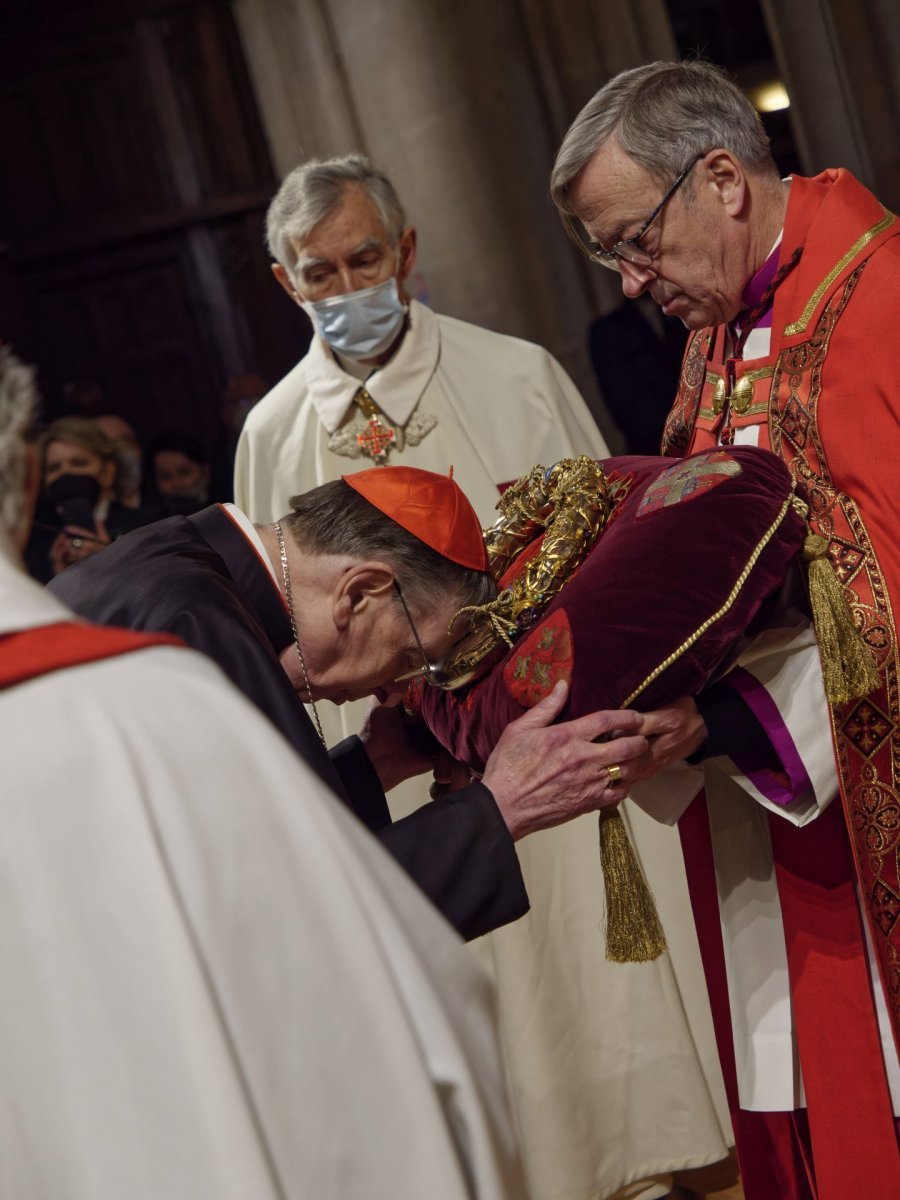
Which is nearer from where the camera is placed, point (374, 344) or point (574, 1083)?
point (574, 1083)

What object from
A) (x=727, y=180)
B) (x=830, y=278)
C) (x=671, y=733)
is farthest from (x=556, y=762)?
(x=727, y=180)

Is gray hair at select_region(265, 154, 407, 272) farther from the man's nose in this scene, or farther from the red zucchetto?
the red zucchetto

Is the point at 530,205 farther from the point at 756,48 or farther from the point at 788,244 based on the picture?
the point at 788,244

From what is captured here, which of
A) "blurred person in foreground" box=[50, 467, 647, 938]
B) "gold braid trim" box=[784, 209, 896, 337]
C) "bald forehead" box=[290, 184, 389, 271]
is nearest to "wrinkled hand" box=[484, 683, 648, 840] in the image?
"blurred person in foreground" box=[50, 467, 647, 938]

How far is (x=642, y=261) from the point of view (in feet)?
8.02

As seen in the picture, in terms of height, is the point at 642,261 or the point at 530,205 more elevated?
the point at 530,205

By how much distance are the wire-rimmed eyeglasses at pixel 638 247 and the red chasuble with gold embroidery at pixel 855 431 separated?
0.19 m

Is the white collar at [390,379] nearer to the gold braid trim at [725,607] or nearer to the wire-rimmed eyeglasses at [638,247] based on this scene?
the wire-rimmed eyeglasses at [638,247]

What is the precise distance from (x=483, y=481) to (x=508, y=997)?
4.17ft

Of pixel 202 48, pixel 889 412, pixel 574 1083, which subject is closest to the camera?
pixel 889 412

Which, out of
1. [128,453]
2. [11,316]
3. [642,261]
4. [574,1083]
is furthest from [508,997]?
[11,316]

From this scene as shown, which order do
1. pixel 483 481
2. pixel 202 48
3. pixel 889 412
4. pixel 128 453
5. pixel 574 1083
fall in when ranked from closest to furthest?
pixel 889 412 → pixel 574 1083 → pixel 483 481 → pixel 128 453 → pixel 202 48

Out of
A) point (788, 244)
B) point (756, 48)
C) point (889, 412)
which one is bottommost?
point (889, 412)

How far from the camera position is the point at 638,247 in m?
2.43
